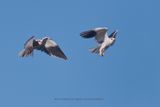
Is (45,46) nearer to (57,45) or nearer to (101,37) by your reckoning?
(57,45)

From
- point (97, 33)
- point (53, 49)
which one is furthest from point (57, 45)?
point (97, 33)

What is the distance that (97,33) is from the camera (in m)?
27.9

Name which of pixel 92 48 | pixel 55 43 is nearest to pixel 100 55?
pixel 92 48

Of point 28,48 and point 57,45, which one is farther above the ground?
point 57,45

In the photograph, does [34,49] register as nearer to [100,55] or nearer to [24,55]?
[24,55]

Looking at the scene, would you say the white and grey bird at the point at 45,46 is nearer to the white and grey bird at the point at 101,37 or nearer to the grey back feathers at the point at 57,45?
the grey back feathers at the point at 57,45

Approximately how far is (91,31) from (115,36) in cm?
136

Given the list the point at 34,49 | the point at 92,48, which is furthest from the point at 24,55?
the point at 92,48

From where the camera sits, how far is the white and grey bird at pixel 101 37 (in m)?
26.6

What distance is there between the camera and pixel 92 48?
26.7 meters

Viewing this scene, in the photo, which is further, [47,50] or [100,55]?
[47,50]

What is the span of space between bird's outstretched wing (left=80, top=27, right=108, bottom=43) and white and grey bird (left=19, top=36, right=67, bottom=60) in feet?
3.65

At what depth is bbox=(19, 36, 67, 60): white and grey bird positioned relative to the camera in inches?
1053

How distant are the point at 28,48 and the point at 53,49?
1534 millimetres
